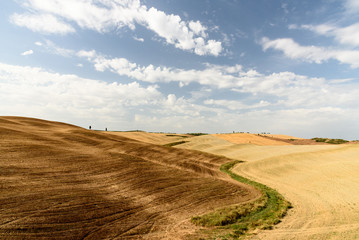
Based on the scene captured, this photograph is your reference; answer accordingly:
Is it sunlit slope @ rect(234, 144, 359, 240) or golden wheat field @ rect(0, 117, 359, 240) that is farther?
sunlit slope @ rect(234, 144, 359, 240)

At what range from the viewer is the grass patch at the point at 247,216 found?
45.5ft

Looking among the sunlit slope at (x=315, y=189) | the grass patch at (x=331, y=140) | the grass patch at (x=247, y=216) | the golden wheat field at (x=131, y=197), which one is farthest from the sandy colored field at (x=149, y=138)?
the grass patch at (x=247, y=216)

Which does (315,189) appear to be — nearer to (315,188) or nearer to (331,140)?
(315,188)

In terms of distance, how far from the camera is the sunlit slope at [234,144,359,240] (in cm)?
1350

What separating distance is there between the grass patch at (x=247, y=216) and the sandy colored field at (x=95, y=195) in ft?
3.70

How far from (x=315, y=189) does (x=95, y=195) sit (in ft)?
78.4

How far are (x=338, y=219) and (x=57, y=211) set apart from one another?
19724mm

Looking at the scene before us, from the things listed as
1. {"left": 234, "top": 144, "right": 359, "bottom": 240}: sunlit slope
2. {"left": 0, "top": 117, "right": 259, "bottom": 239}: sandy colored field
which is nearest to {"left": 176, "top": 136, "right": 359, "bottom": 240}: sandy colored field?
{"left": 234, "top": 144, "right": 359, "bottom": 240}: sunlit slope

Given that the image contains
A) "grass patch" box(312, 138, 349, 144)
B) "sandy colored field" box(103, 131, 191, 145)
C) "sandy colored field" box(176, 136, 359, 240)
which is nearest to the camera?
"sandy colored field" box(176, 136, 359, 240)

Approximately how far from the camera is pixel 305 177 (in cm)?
2938

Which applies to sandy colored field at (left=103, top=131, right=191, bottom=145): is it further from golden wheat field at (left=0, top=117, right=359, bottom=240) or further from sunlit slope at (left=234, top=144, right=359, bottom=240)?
golden wheat field at (left=0, top=117, right=359, bottom=240)

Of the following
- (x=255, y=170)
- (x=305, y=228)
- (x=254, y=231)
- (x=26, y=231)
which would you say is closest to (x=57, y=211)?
(x=26, y=231)

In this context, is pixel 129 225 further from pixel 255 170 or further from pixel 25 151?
pixel 255 170

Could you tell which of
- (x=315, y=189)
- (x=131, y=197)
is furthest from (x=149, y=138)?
(x=131, y=197)
